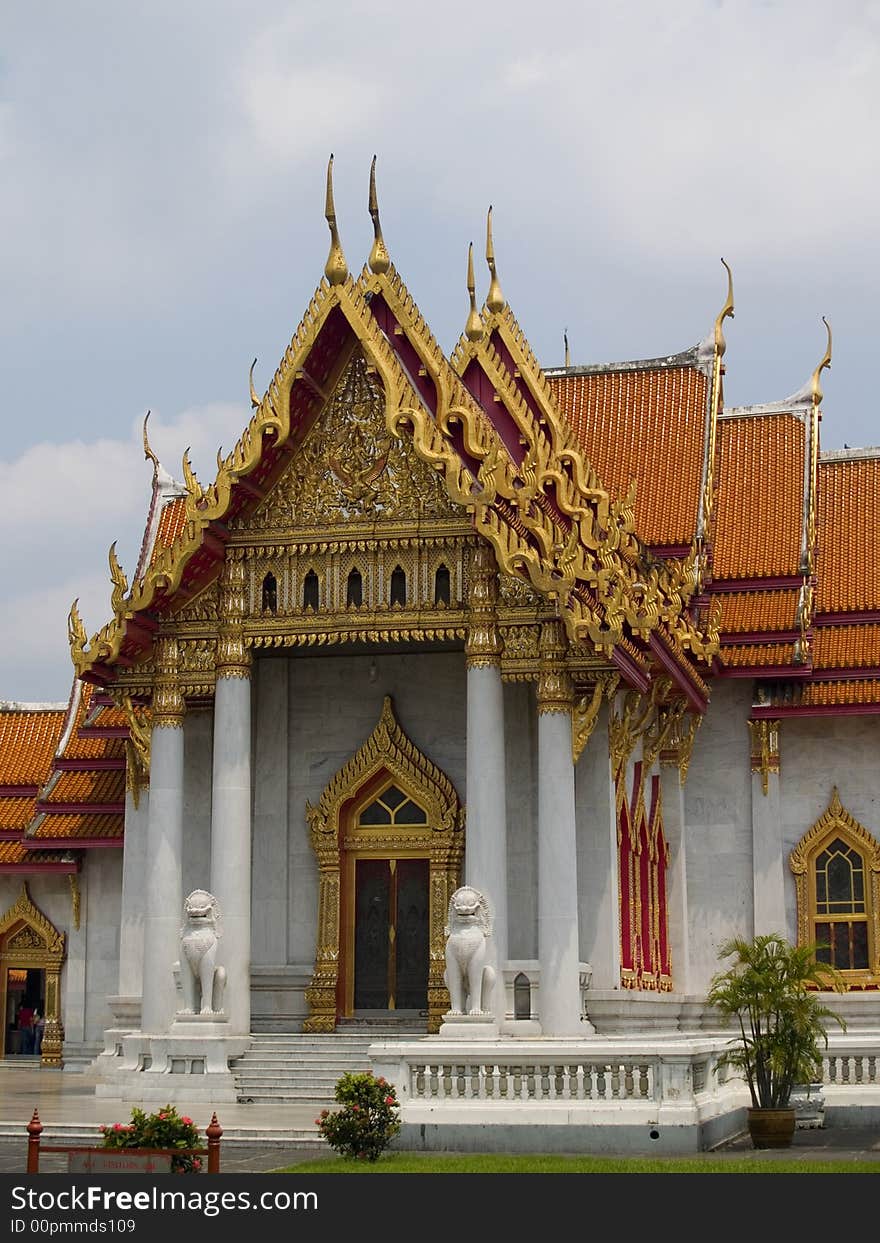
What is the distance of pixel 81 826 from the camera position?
1086 inches

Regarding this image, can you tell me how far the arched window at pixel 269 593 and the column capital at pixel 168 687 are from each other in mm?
1112

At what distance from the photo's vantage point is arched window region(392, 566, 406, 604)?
833 inches

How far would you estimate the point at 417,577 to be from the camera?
2108 cm

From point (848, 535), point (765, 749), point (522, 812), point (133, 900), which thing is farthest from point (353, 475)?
point (848, 535)

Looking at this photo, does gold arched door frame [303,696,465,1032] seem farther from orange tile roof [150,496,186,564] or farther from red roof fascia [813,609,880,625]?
orange tile roof [150,496,186,564]

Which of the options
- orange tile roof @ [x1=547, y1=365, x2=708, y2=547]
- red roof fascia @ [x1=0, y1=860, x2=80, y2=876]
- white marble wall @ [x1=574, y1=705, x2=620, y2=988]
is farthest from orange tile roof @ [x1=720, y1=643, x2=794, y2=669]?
red roof fascia @ [x1=0, y1=860, x2=80, y2=876]

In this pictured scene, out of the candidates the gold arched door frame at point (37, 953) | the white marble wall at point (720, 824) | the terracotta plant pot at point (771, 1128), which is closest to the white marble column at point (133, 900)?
the gold arched door frame at point (37, 953)

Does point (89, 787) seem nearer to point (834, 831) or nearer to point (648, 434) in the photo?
point (648, 434)

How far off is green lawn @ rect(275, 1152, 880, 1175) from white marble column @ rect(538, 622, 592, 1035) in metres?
4.23

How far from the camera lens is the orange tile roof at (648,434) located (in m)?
27.4

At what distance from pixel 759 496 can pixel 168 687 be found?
10.1 meters
